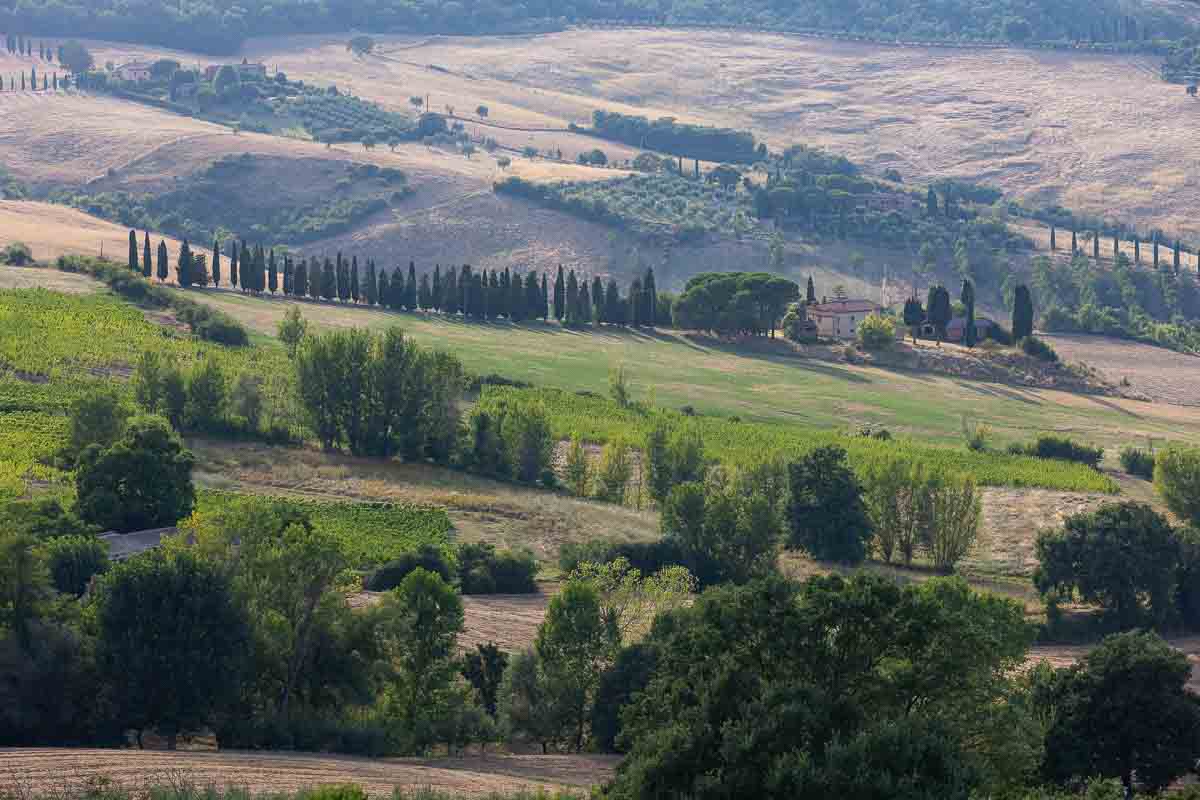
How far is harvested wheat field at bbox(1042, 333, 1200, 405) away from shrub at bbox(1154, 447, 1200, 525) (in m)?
47.8

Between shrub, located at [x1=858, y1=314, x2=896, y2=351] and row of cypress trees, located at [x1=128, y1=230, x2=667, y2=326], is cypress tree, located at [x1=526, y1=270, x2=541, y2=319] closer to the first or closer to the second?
row of cypress trees, located at [x1=128, y1=230, x2=667, y2=326]

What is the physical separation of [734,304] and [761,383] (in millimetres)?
19545

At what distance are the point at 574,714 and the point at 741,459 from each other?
4348cm

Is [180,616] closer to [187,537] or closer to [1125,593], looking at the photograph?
[187,537]

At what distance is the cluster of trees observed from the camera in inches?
6038

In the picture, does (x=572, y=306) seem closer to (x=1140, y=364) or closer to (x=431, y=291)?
(x=431, y=291)

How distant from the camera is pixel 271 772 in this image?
153ft

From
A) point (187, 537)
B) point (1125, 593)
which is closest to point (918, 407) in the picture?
point (1125, 593)

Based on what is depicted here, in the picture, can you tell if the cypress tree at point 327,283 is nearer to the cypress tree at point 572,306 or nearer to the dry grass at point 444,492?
the cypress tree at point 572,306

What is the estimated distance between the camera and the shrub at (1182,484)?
98500 millimetres

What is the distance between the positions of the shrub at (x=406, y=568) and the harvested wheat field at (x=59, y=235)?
75.3m

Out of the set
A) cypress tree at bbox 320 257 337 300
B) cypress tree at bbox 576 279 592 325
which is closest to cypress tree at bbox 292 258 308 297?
cypress tree at bbox 320 257 337 300

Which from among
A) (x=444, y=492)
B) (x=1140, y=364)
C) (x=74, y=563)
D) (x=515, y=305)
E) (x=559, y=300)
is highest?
(x=74, y=563)

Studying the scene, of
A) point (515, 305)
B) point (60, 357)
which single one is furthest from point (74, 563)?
point (515, 305)
